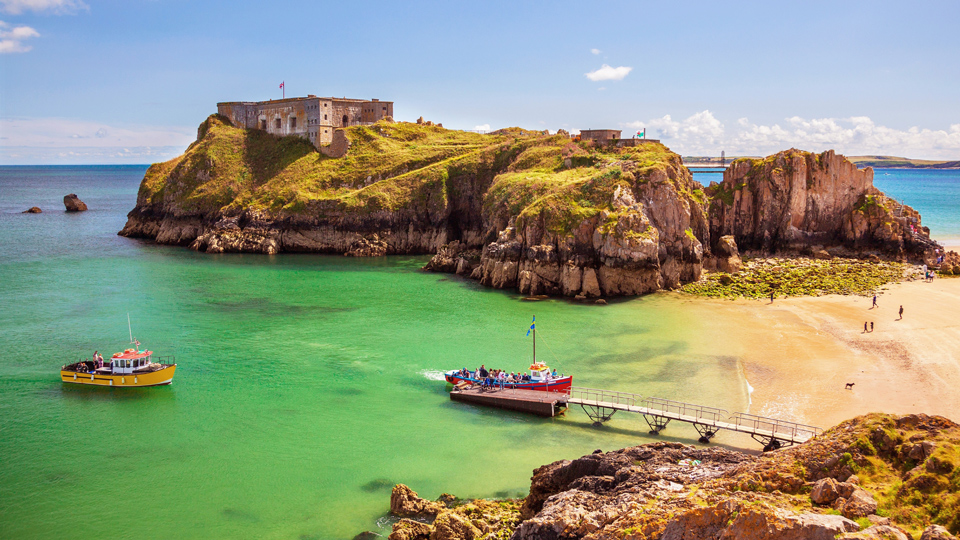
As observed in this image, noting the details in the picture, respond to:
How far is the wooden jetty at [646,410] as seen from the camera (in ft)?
95.1

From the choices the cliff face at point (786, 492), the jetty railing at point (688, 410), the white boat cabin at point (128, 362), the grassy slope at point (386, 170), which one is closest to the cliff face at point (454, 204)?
the grassy slope at point (386, 170)

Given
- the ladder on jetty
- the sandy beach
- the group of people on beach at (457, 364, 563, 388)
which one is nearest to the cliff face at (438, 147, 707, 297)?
the sandy beach

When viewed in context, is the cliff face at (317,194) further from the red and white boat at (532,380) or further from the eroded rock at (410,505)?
the eroded rock at (410,505)

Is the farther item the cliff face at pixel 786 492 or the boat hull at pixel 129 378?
the boat hull at pixel 129 378

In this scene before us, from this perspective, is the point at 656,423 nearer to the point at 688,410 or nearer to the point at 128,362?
the point at 688,410

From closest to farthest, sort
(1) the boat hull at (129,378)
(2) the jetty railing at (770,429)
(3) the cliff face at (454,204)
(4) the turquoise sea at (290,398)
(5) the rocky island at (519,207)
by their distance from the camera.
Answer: (4) the turquoise sea at (290,398), (2) the jetty railing at (770,429), (1) the boat hull at (129,378), (3) the cliff face at (454,204), (5) the rocky island at (519,207)

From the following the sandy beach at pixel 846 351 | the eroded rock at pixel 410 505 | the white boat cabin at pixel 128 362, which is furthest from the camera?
the white boat cabin at pixel 128 362

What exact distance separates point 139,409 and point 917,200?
18311 centimetres

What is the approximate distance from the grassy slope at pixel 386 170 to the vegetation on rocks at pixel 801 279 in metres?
13.4

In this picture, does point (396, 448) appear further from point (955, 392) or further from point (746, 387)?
point (955, 392)

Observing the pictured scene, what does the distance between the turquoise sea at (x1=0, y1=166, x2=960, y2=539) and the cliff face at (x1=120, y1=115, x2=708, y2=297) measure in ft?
17.7

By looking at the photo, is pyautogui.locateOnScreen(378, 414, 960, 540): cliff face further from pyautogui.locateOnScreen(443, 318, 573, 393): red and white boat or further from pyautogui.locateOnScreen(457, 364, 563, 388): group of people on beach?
pyautogui.locateOnScreen(457, 364, 563, 388): group of people on beach

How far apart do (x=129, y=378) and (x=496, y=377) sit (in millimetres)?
21672

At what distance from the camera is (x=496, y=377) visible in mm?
36469
